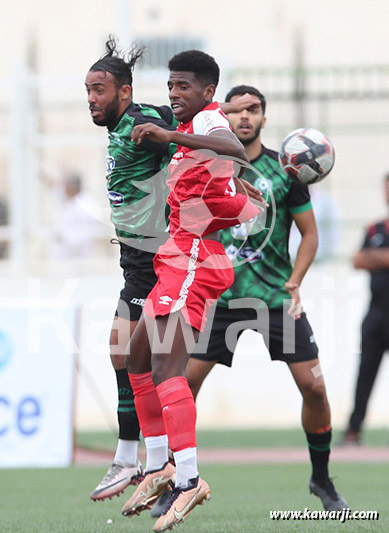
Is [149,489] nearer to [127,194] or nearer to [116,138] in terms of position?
[127,194]

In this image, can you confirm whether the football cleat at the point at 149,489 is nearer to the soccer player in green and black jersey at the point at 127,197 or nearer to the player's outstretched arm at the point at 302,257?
the soccer player in green and black jersey at the point at 127,197

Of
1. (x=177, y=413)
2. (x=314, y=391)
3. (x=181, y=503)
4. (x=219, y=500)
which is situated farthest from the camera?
(x=219, y=500)

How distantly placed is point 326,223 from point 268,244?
6.94 meters

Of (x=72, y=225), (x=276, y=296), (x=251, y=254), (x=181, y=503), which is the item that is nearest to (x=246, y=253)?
(x=251, y=254)

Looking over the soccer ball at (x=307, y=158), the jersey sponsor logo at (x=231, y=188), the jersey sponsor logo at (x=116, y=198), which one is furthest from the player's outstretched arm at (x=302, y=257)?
the jersey sponsor logo at (x=116, y=198)

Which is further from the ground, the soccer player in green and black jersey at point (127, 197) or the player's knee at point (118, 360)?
the soccer player in green and black jersey at point (127, 197)

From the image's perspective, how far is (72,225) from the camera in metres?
14.2

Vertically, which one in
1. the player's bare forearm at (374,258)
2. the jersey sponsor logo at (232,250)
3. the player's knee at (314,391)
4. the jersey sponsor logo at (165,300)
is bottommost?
the player's knee at (314,391)

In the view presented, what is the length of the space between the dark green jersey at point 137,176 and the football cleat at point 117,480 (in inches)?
54.4

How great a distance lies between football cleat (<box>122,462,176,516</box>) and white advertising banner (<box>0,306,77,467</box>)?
3986 millimetres

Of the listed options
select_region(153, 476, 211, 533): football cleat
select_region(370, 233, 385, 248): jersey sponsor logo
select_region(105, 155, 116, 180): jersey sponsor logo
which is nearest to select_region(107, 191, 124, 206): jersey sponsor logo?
select_region(105, 155, 116, 180): jersey sponsor logo

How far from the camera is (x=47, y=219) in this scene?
14.4m

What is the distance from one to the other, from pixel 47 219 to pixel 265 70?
338 cm

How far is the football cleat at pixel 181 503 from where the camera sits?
5473 millimetres
